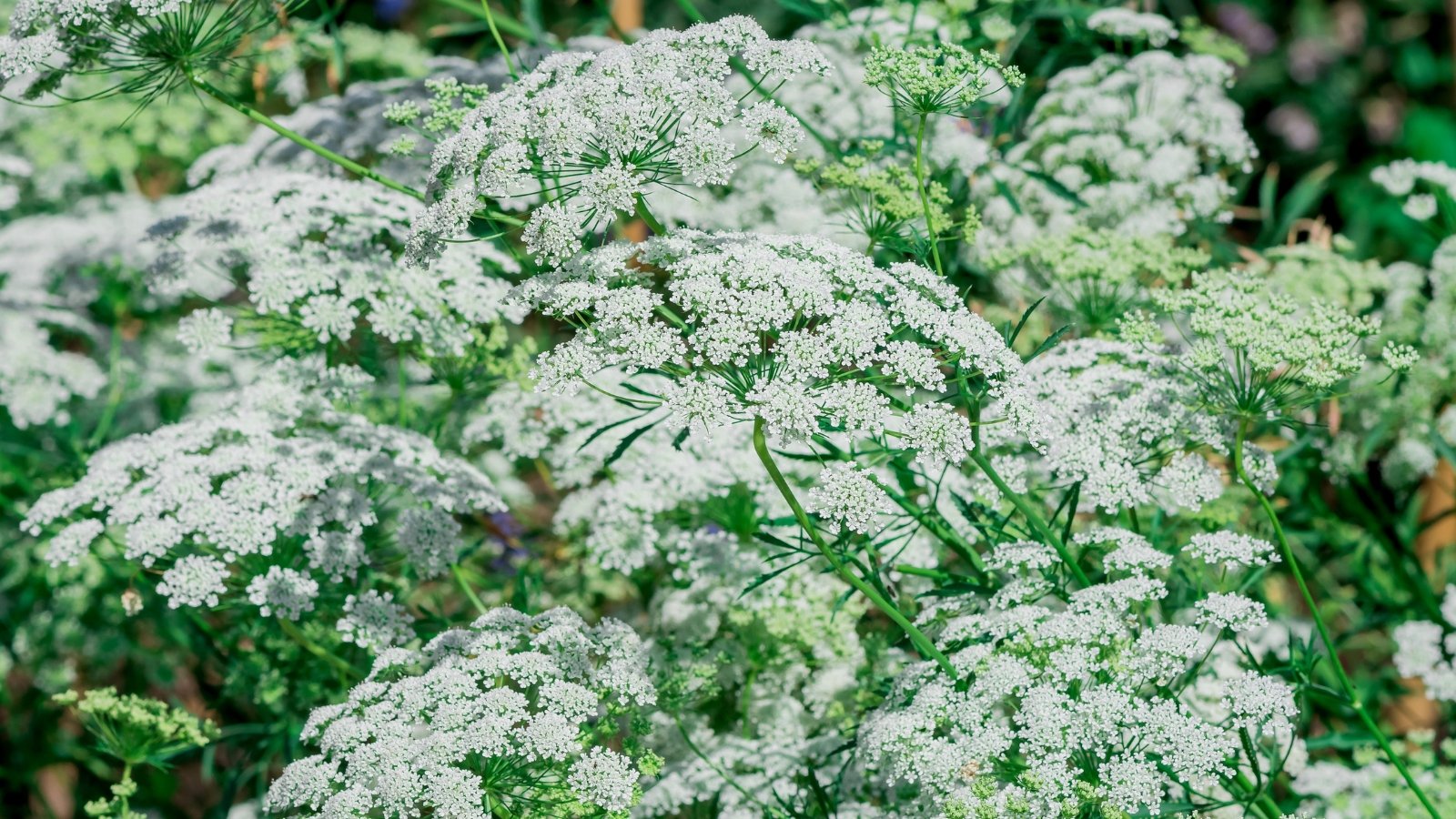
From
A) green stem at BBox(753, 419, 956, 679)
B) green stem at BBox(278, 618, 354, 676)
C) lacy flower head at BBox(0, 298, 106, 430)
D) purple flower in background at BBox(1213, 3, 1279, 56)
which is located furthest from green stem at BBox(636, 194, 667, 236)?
purple flower in background at BBox(1213, 3, 1279, 56)

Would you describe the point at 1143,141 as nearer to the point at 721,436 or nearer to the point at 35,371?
the point at 721,436

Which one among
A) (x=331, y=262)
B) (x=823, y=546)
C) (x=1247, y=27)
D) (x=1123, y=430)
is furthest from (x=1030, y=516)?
(x=1247, y=27)

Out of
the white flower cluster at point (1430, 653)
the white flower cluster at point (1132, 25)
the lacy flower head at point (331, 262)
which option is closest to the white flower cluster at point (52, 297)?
the lacy flower head at point (331, 262)

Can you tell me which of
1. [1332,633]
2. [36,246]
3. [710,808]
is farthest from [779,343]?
[36,246]

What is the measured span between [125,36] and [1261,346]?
2.24 meters

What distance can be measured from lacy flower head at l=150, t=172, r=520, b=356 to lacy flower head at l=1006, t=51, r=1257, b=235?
1.49 meters

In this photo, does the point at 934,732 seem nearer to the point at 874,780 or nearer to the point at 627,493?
the point at 874,780

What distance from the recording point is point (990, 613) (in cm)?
271

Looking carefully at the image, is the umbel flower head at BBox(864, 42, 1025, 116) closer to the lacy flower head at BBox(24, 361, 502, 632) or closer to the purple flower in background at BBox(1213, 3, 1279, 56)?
the lacy flower head at BBox(24, 361, 502, 632)

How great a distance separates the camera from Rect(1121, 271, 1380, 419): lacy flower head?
2449 mm

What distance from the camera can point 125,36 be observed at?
9.24 feet

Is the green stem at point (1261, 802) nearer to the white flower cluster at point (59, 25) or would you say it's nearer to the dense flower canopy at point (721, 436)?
the dense flower canopy at point (721, 436)

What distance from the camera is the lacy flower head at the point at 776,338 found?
7.10 ft

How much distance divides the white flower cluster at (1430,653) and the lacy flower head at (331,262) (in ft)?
7.26
